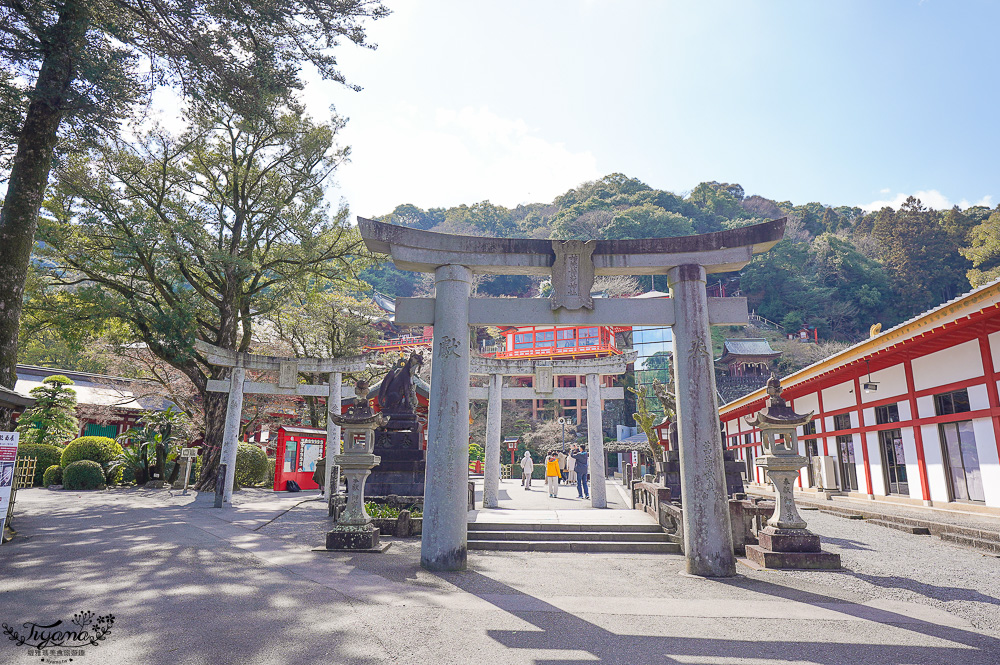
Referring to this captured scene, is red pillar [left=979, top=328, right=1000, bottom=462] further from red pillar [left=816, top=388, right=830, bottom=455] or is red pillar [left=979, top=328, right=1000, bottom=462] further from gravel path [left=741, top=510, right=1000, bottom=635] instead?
red pillar [left=816, top=388, right=830, bottom=455]

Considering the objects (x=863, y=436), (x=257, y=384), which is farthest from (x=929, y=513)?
(x=257, y=384)

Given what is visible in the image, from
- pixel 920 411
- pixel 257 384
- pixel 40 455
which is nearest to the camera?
pixel 920 411

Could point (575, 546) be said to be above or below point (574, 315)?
below

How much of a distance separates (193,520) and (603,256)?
976cm

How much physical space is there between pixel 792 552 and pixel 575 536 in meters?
3.32

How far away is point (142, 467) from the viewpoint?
19797 millimetres

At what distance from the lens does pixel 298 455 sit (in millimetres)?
20312

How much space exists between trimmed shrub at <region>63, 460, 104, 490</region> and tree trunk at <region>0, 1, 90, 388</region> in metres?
10.3

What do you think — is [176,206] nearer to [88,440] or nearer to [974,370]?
[88,440]

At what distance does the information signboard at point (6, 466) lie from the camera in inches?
270

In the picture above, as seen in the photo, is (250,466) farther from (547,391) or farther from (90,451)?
(547,391)

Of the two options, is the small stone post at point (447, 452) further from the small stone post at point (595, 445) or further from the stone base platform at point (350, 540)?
the small stone post at point (595, 445)

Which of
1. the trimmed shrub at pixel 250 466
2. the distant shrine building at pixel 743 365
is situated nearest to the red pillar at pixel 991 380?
the trimmed shrub at pixel 250 466

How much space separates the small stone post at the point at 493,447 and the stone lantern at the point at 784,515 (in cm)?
807
